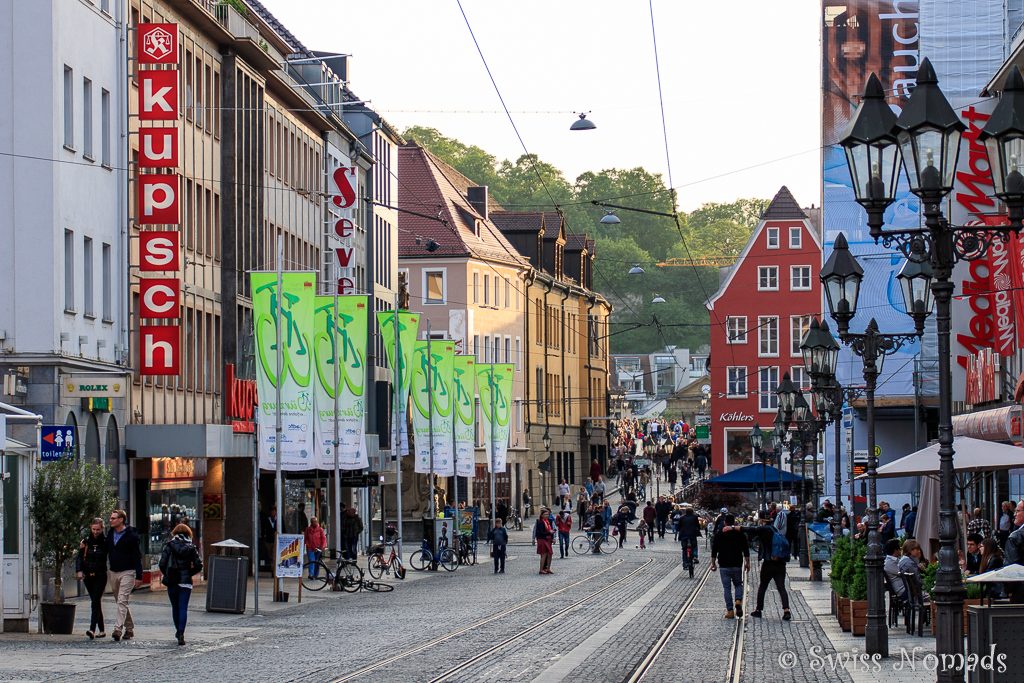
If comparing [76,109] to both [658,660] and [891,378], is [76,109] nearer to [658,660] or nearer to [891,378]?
[658,660]

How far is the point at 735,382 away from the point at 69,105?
230 feet

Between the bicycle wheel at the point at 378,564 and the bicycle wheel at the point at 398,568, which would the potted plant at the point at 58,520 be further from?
the bicycle wheel at the point at 398,568

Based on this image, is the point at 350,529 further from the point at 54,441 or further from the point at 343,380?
the point at 54,441

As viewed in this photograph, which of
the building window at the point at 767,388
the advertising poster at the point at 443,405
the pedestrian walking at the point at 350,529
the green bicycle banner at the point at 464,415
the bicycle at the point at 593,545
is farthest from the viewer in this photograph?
the building window at the point at 767,388

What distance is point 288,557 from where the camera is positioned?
3294cm

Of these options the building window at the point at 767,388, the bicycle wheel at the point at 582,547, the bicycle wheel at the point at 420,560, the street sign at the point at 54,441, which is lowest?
the bicycle wheel at the point at 582,547

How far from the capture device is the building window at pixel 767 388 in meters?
99.1

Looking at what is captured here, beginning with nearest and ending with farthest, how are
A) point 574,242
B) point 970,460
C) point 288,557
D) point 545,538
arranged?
1. point 970,460
2. point 288,557
3. point 545,538
4. point 574,242

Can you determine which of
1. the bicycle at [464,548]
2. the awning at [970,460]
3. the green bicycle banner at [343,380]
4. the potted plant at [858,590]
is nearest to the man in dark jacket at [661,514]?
the bicycle at [464,548]

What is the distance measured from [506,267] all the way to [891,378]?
2780 cm

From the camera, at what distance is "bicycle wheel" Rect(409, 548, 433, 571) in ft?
153

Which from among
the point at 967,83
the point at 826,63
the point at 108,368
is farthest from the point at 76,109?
the point at 826,63

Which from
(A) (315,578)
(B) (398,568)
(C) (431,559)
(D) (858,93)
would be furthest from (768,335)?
(A) (315,578)

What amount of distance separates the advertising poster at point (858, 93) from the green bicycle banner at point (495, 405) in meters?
15.1
